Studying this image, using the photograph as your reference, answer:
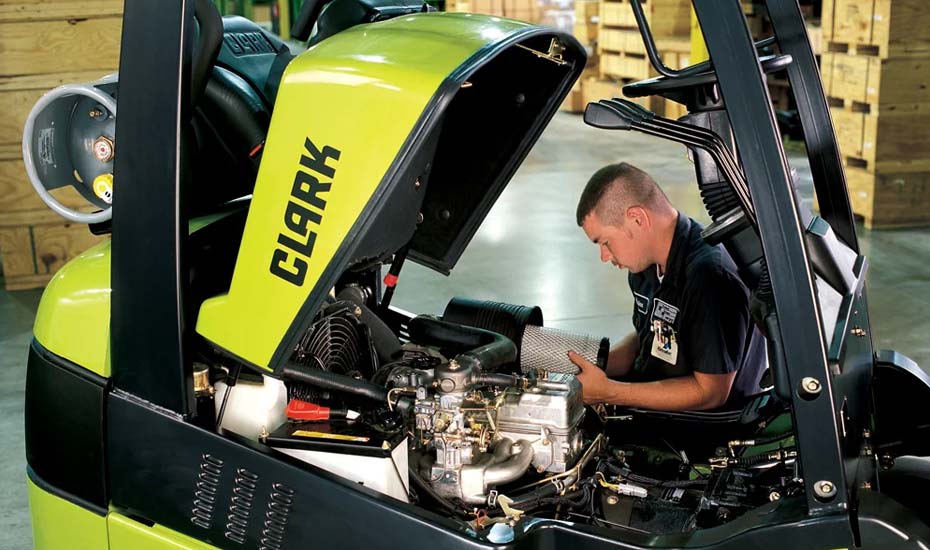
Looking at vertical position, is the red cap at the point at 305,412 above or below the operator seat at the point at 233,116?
below

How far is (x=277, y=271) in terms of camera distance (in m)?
2.37

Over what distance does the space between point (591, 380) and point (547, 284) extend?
3.96 m

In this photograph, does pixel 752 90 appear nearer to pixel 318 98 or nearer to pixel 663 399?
pixel 318 98

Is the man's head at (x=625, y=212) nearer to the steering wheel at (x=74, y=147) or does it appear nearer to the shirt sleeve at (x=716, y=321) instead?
the shirt sleeve at (x=716, y=321)

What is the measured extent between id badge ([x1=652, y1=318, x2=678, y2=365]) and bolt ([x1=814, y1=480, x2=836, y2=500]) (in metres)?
1.21

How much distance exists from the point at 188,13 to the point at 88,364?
0.86 metres

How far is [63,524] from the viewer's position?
107 inches

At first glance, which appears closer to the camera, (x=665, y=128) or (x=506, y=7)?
(x=665, y=128)

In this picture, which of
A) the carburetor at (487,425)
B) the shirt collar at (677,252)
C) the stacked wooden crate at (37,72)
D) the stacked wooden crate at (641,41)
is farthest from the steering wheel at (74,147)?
the stacked wooden crate at (641,41)

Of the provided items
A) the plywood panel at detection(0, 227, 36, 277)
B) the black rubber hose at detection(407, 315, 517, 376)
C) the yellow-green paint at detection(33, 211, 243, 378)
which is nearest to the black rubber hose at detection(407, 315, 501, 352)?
the black rubber hose at detection(407, 315, 517, 376)

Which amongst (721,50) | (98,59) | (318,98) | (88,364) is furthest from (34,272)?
(721,50)

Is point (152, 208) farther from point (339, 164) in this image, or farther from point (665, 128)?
point (665, 128)

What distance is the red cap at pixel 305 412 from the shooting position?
264 centimetres

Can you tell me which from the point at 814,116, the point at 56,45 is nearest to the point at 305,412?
the point at 814,116
